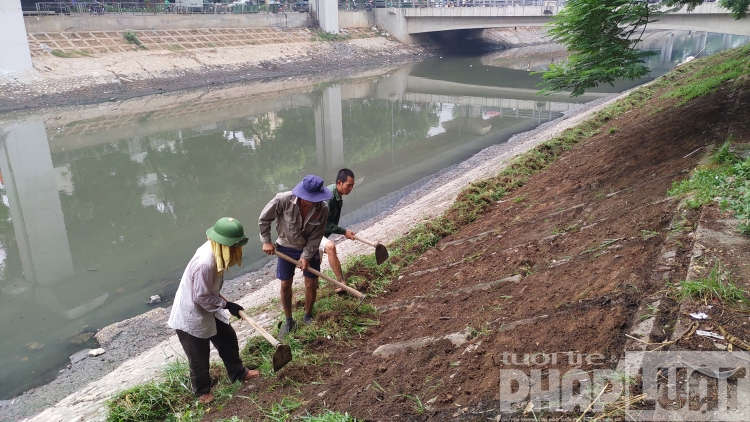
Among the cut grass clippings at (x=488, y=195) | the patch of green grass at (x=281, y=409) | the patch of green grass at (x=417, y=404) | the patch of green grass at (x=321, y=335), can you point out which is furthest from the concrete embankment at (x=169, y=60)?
the patch of green grass at (x=417, y=404)

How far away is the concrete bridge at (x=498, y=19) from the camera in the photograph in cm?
2664

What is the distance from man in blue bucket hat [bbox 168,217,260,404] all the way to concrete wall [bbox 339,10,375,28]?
143 ft

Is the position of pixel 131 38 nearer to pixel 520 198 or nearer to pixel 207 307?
pixel 520 198

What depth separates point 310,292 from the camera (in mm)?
5625

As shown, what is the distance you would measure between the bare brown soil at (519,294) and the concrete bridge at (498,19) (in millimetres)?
23178

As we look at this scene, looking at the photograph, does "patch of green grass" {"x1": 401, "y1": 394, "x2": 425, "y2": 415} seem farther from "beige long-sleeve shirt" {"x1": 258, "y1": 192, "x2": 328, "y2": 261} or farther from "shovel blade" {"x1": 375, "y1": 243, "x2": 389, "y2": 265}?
"shovel blade" {"x1": 375, "y1": 243, "x2": 389, "y2": 265}

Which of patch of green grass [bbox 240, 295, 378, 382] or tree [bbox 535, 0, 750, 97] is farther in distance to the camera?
tree [bbox 535, 0, 750, 97]

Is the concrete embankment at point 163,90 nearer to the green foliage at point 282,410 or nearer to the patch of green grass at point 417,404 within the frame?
the green foliage at point 282,410

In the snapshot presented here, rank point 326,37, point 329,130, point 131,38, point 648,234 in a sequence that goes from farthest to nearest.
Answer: point 326,37, point 131,38, point 329,130, point 648,234

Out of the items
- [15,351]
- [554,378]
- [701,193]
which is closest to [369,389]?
[554,378]

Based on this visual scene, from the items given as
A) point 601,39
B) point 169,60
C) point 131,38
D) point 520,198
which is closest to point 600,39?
point 601,39

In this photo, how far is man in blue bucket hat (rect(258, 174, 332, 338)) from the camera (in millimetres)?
5215

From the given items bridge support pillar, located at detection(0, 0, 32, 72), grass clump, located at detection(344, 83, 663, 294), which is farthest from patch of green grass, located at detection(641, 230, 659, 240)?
bridge support pillar, located at detection(0, 0, 32, 72)

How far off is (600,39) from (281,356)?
251 inches
